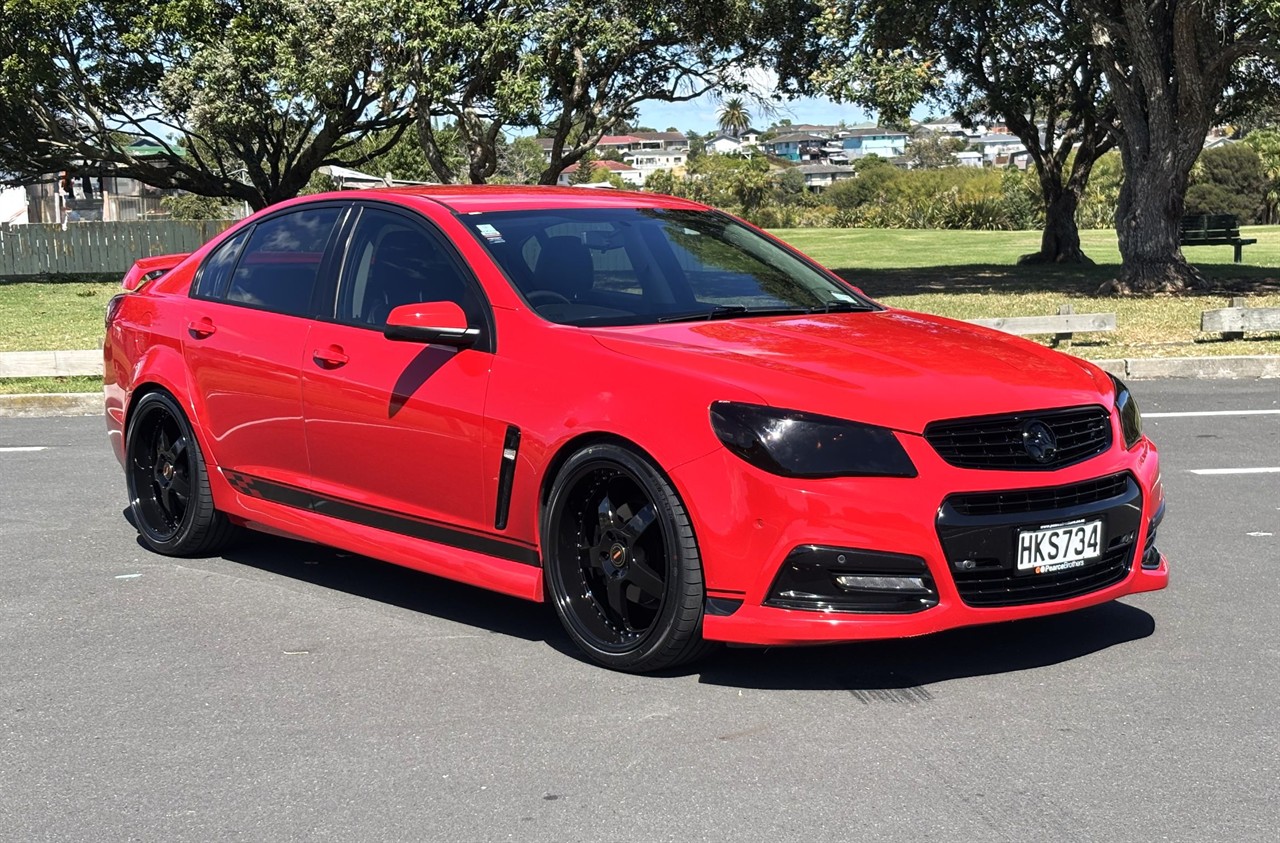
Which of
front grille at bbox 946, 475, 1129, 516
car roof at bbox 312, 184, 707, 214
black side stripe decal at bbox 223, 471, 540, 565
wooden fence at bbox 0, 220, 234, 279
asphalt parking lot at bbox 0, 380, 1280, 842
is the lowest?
wooden fence at bbox 0, 220, 234, 279

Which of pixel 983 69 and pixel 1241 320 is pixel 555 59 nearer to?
pixel 983 69

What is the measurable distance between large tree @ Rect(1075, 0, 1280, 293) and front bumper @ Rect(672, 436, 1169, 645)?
712 inches

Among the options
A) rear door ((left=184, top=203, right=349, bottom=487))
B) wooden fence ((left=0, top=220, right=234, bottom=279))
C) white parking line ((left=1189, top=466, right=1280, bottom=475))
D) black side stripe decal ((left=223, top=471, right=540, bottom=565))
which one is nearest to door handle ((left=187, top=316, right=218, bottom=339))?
rear door ((left=184, top=203, right=349, bottom=487))

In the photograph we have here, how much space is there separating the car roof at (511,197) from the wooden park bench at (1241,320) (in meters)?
9.93

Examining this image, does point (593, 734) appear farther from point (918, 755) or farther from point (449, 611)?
point (449, 611)

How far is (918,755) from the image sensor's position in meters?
4.45

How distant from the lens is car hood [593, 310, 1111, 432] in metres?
4.93

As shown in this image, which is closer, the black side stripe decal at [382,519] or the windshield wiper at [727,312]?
the black side stripe decal at [382,519]

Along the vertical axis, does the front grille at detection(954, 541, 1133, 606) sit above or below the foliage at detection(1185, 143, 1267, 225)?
below

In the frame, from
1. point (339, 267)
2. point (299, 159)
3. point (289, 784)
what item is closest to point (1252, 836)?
point (289, 784)

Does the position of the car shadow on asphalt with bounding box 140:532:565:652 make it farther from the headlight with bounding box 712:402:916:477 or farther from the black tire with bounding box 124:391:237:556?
the headlight with bounding box 712:402:916:477

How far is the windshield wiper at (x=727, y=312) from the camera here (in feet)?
19.2

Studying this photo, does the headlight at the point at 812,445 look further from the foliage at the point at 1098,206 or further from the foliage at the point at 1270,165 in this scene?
the foliage at the point at 1270,165

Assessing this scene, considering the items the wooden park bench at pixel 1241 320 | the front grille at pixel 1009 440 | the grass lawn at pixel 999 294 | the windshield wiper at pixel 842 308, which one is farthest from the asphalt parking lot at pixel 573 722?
the grass lawn at pixel 999 294
